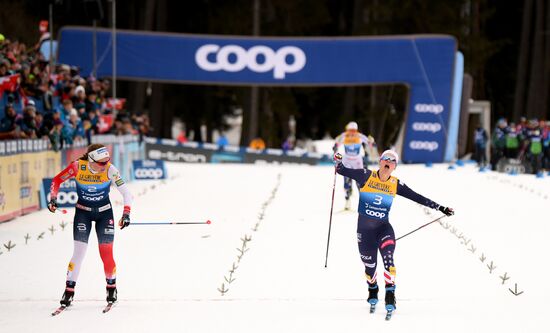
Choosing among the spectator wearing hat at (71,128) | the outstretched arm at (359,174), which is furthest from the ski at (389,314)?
the spectator wearing hat at (71,128)

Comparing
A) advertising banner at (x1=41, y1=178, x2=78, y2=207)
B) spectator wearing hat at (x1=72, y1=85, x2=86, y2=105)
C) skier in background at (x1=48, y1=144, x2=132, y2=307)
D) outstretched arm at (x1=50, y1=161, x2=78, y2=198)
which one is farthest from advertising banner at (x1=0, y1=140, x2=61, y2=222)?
skier in background at (x1=48, y1=144, x2=132, y2=307)

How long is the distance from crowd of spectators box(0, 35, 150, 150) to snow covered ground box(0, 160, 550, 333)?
6.68 feet

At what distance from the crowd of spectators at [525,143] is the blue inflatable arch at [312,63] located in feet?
11.2

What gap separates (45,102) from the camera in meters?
20.8

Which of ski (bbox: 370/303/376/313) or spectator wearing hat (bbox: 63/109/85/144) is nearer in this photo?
ski (bbox: 370/303/376/313)

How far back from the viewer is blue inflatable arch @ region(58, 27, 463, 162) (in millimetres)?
35125

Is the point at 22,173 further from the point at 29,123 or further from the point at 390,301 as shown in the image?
the point at 390,301

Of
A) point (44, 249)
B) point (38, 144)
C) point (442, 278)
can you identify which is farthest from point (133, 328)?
point (38, 144)

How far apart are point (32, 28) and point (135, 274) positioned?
3934 cm

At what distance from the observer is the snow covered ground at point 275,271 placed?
28.0ft

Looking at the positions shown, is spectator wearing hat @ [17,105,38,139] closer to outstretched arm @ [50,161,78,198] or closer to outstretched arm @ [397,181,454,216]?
outstretched arm @ [50,161,78,198]

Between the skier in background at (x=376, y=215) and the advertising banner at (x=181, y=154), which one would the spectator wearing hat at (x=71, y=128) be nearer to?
the skier in background at (x=376, y=215)

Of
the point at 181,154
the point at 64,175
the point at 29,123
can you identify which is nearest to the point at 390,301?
the point at 64,175

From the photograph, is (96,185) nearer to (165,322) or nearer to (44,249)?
(165,322)
